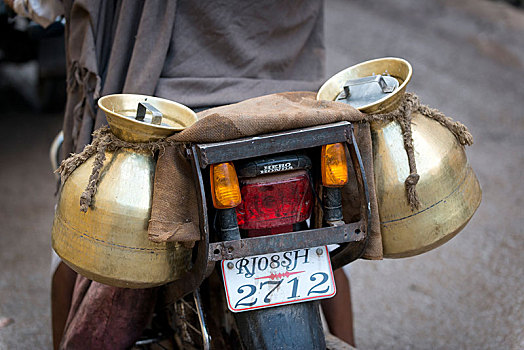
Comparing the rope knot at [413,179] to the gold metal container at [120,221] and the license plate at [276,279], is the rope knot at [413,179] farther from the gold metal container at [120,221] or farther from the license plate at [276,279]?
the gold metal container at [120,221]

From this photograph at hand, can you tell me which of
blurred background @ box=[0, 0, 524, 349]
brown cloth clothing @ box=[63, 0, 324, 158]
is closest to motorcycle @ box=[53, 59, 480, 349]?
brown cloth clothing @ box=[63, 0, 324, 158]

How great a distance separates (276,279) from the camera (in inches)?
59.4

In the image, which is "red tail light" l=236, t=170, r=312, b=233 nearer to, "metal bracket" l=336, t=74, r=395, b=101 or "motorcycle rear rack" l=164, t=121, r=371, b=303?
"motorcycle rear rack" l=164, t=121, r=371, b=303

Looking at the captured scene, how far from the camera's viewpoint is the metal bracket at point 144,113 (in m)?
1.51

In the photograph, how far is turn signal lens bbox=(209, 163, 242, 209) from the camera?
138 cm

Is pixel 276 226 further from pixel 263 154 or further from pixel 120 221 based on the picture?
pixel 120 221

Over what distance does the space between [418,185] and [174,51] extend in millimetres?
867

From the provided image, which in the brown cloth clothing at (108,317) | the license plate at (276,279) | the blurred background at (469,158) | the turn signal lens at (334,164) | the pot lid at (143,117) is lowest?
the blurred background at (469,158)

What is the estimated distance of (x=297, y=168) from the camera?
56.8 inches

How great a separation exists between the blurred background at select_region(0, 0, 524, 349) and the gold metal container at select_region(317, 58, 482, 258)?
1370 millimetres

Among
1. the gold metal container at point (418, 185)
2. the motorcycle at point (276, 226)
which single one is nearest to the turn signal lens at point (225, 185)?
the motorcycle at point (276, 226)

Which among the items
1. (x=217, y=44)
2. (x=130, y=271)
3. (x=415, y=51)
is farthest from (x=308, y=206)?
(x=415, y=51)

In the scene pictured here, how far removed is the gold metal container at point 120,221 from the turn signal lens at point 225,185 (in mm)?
165

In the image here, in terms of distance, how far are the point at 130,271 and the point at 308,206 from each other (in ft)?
1.52
